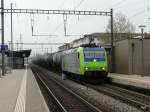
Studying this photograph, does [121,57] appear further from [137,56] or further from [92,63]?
[92,63]

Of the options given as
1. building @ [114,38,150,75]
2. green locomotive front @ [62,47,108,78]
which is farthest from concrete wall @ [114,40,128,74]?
green locomotive front @ [62,47,108,78]

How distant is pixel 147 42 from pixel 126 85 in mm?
13949

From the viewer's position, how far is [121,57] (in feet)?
143

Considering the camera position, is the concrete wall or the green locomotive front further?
the concrete wall

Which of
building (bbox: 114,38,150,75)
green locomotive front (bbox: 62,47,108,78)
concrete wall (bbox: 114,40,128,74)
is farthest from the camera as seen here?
concrete wall (bbox: 114,40,128,74)

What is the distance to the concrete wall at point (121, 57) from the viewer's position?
41.9m

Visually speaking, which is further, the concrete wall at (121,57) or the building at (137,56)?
the concrete wall at (121,57)

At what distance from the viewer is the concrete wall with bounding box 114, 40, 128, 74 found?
41938 millimetres

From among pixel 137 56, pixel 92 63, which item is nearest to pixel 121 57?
pixel 137 56

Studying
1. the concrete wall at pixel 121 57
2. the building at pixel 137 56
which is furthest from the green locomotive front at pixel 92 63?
the concrete wall at pixel 121 57

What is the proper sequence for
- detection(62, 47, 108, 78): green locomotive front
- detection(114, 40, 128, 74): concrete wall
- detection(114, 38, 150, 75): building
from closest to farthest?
detection(62, 47, 108, 78): green locomotive front, detection(114, 38, 150, 75): building, detection(114, 40, 128, 74): concrete wall

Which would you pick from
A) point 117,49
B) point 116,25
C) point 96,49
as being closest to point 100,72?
point 96,49

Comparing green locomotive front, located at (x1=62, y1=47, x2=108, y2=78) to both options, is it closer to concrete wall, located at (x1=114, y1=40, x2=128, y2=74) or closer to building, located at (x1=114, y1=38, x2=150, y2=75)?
building, located at (x1=114, y1=38, x2=150, y2=75)

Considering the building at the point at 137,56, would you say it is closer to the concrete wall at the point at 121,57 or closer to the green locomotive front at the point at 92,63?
the concrete wall at the point at 121,57
